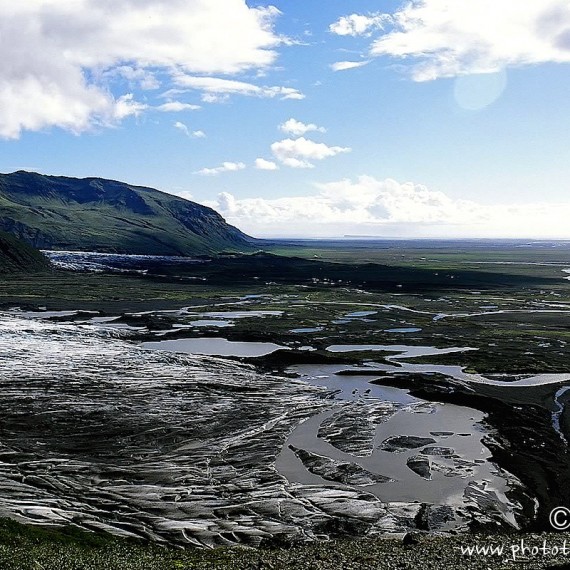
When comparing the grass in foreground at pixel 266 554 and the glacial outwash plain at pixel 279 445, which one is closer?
the grass in foreground at pixel 266 554

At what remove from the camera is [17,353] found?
7219 cm

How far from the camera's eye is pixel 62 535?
2891cm

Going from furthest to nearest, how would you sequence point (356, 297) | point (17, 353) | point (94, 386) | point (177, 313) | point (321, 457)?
point (356, 297) → point (177, 313) → point (17, 353) → point (94, 386) → point (321, 457)

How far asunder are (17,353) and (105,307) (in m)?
49.0

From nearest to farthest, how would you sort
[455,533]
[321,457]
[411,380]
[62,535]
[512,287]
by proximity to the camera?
[62,535] < [455,533] < [321,457] < [411,380] < [512,287]

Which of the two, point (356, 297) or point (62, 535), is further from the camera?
point (356, 297)

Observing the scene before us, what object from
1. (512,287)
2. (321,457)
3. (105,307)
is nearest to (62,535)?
(321,457)

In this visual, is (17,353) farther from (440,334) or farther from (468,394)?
(440,334)

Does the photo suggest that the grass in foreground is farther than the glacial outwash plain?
No

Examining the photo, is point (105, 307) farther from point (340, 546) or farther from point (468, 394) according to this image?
point (340, 546)

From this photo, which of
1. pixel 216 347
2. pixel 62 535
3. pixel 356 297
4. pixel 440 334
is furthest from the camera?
pixel 356 297

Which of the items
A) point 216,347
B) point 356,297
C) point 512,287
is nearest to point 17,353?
point 216,347

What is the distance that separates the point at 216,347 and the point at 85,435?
40711 millimetres

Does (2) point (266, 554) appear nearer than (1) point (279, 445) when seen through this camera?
Yes
